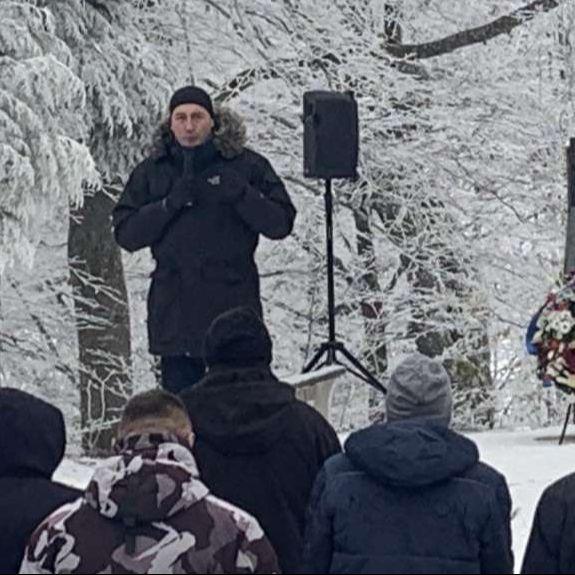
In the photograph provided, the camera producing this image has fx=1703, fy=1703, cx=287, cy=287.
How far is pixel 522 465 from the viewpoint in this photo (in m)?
8.50

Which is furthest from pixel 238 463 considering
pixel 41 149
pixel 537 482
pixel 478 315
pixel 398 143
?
pixel 478 315

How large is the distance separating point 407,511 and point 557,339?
507 centimetres

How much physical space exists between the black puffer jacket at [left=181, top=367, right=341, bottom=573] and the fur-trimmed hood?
222 cm

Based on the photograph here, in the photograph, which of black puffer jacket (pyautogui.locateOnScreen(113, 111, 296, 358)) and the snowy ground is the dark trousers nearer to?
black puffer jacket (pyautogui.locateOnScreen(113, 111, 296, 358))

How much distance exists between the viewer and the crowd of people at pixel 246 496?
3482mm

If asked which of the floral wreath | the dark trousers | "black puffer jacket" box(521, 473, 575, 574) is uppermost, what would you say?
"black puffer jacket" box(521, 473, 575, 574)

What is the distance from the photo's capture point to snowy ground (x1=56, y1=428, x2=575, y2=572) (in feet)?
24.1

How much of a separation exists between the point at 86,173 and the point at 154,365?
5152 mm

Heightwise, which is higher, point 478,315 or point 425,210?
point 425,210

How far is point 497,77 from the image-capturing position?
14.9 meters

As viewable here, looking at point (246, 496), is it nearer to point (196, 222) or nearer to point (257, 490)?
point (257, 490)

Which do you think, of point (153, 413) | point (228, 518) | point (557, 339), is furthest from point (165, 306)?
point (228, 518)

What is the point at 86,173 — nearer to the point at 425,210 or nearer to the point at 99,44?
the point at 99,44

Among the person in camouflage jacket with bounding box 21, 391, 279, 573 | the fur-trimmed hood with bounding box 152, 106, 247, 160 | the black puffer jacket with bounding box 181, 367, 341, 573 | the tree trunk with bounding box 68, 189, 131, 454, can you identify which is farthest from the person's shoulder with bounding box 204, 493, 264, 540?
the tree trunk with bounding box 68, 189, 131, 454
